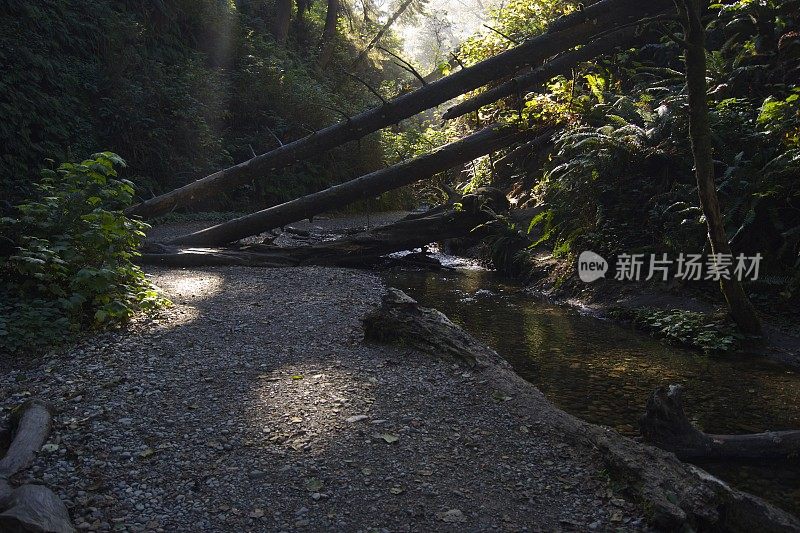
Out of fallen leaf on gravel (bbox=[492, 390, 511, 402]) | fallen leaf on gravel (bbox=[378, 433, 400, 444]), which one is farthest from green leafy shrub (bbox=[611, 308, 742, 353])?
fallen leaf on gravel (bbox=[378, 433, 400, 444])

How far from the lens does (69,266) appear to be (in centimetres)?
669

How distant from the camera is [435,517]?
3.51 meters

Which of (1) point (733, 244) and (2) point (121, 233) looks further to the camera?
(1) point (733, 244)

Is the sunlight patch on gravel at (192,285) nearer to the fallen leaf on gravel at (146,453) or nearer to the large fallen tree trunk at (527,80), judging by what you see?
the fallen leaf on gravel at (146,453)

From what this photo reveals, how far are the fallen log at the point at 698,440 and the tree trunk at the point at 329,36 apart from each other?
28.0 meters

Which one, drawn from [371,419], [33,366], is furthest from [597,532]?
[33,366]

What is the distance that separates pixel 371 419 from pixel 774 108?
779cm

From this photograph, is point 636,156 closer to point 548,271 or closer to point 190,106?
point 548,271

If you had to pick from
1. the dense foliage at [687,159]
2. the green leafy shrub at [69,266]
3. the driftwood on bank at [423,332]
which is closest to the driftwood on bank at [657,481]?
the driftwood on bank at [423,332]

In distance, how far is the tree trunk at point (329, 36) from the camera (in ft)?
97.0

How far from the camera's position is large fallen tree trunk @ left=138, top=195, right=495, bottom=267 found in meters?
12.5

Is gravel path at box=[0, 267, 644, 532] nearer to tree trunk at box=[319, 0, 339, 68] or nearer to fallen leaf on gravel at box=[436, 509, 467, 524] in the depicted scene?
fallen leaf on gravel at box=[436, 509, 467, 524]

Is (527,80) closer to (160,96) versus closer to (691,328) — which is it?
(691,328)

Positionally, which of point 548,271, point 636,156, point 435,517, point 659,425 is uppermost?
point 636,156
